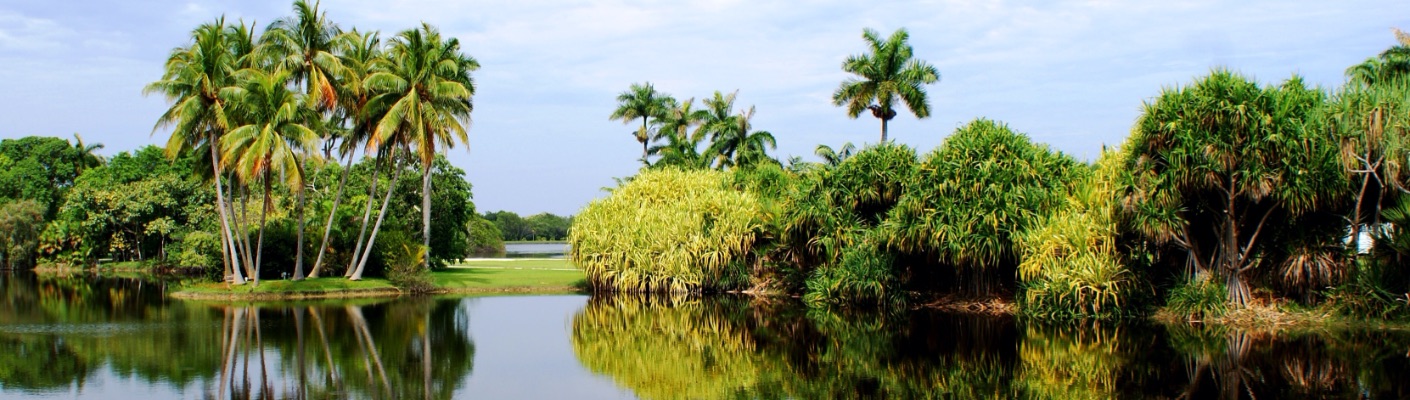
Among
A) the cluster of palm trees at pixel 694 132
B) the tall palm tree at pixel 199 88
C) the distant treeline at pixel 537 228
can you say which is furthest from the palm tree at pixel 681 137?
the distant treeline at pixel 537 228

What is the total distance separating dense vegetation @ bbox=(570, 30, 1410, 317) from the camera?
19203 millimetres

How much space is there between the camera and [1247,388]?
42.4ft

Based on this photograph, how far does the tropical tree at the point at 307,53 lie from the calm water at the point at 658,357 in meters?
7.65

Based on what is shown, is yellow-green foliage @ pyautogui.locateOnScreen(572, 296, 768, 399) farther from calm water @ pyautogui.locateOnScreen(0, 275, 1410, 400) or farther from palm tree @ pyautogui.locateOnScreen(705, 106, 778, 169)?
palm tree @ pyautogui.locateOnScreen(705, 106, 778, 169)

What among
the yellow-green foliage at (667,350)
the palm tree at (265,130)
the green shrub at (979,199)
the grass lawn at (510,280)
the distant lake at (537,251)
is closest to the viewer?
the yellow-green foliage at (667,350)

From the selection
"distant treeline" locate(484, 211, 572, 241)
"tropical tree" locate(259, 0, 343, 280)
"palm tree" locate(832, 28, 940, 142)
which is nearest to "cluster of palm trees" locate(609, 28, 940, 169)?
"palm tree" locate(832, 28, 940, 142)

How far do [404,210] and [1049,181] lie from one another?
85.6 feet

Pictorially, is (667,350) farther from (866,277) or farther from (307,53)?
(307,53)

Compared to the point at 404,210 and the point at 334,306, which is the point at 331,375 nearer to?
the point at 334,306

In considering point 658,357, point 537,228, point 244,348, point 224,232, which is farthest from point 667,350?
point 537,228

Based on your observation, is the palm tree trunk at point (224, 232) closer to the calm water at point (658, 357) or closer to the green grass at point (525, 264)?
the calm water at point (658, 357)

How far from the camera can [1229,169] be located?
1966 cm

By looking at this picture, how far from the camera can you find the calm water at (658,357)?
13273 millimetres

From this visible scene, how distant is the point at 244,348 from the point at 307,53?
1575cm
